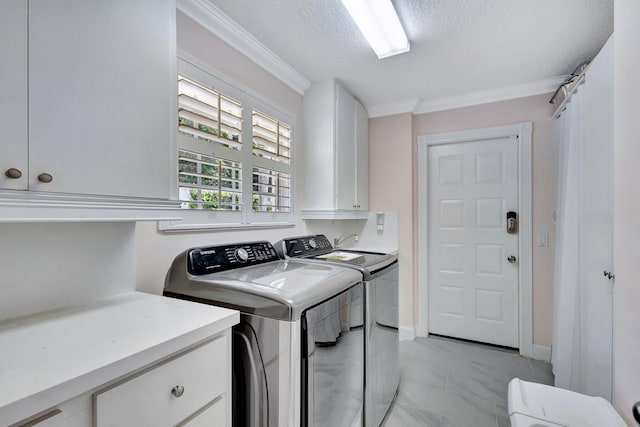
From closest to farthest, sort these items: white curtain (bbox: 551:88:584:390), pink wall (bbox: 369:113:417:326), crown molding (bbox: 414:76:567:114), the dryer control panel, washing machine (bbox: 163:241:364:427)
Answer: washing machine (bbox: 163:241:364:427)
the dryer control panel
white curtain (bbox: 551:88:584:390)
crown molding (bbox: 414:76:567:114)
pink wall (bbox: 369:113:417:326)

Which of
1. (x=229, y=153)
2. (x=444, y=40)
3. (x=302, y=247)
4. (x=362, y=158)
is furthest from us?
(x=362, y=158)

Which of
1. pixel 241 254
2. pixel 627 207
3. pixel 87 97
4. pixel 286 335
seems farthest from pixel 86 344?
pixel 627 207

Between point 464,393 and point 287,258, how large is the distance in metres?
1.64

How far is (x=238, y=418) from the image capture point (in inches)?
44.8

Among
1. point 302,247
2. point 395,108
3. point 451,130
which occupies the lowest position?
point 302,247

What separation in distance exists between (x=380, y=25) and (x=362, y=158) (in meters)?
1.43

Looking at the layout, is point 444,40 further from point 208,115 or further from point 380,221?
point 380,221

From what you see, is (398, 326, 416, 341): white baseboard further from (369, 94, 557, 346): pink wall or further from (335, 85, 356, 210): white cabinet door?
(335, 85, 356, 210): white cabinet door

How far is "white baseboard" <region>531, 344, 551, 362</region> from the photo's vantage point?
2.61 m

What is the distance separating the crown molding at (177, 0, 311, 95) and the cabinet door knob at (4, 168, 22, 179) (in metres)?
1.27

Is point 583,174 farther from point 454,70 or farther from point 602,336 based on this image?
point 454,70

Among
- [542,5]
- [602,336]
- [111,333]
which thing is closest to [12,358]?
[111,333]

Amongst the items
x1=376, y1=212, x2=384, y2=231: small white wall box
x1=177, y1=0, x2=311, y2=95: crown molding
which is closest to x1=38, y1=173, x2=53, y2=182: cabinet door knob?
x1=177, y1=0, x2=311, y2=95: crown molding

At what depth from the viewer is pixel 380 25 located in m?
1.73
